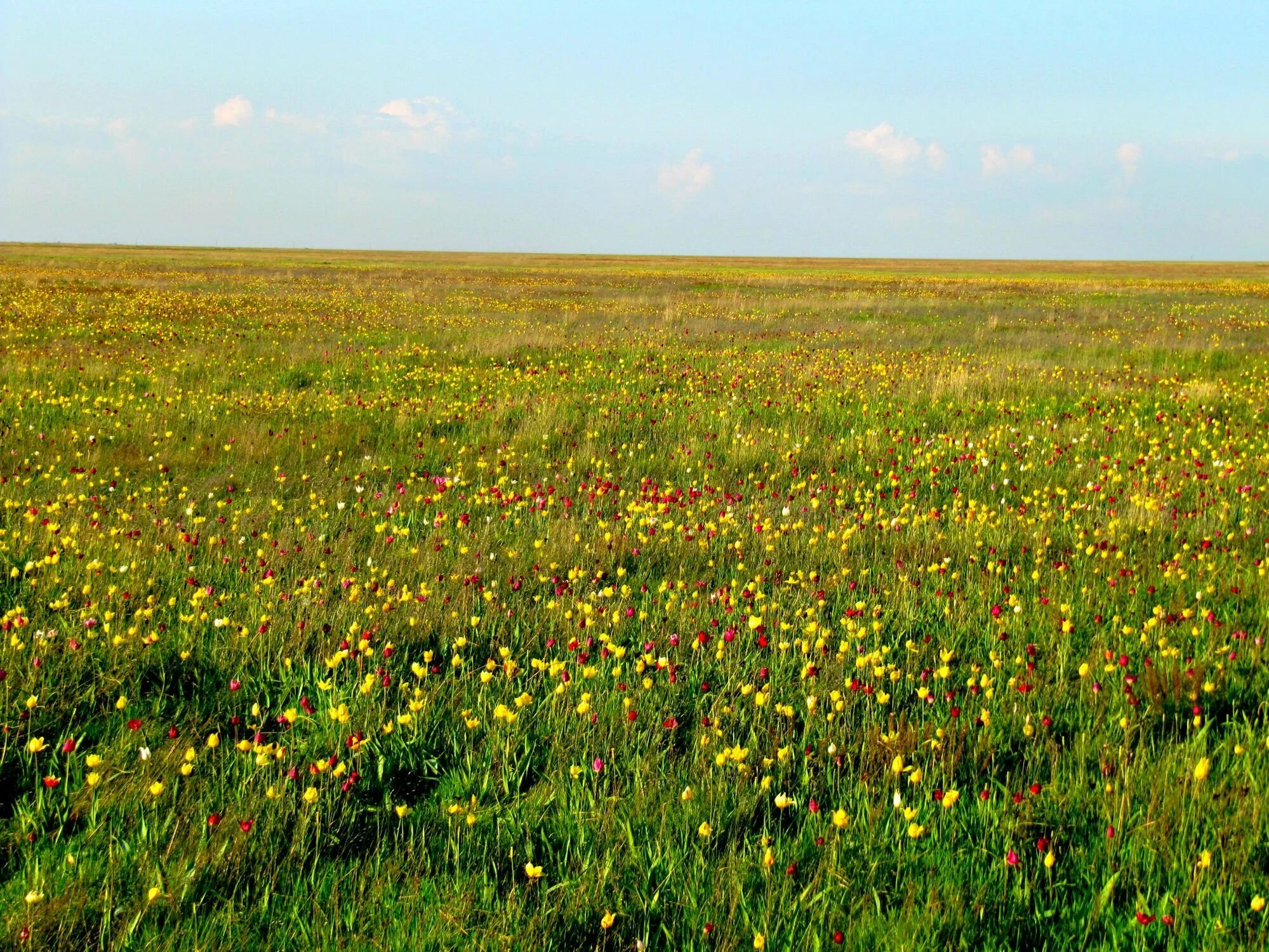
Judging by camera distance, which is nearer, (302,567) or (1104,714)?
(1104,714)

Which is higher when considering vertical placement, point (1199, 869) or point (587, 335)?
point (587, 335)

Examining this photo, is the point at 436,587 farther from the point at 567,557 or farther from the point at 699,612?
the point at 699,612

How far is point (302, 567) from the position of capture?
194 inches

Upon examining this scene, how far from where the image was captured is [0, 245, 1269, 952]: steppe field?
2361mm

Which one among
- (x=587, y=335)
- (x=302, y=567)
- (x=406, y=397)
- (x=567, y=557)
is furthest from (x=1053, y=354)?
(x=302, y=567)

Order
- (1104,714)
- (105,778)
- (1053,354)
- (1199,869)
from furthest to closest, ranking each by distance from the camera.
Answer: (1053,354)
(1104,714)
(105,778)
(1199,869)

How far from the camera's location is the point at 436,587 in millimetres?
4602

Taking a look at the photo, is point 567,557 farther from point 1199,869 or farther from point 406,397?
point 406,397

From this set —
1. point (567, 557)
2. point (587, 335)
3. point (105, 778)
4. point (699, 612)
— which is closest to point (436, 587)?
point (567, 557)

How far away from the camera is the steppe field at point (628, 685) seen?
2.36 m

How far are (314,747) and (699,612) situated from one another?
199 centimetres

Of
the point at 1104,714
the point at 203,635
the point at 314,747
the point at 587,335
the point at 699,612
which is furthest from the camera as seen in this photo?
the point at 587,335

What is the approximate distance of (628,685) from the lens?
140 inches

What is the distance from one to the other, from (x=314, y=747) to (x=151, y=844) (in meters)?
0.64
